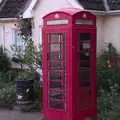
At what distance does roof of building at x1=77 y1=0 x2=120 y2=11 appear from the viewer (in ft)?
44.6

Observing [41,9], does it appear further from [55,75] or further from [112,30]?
[55,75]

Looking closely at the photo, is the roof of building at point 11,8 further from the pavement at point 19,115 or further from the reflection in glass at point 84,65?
the reflection in glass at point 84,65

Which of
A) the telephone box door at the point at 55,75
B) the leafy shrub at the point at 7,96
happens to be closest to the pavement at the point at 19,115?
the leafy shrub at the point at 7,96

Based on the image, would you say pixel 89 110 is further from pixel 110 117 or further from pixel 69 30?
pixel 69 30

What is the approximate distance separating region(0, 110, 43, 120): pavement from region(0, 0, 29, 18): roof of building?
581cm

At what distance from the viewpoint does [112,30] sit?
13.7 m

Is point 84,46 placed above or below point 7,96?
above

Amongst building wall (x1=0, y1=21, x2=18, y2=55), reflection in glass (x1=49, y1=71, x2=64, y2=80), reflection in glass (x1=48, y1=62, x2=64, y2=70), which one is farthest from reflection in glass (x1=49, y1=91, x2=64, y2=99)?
building wall (x1=0, y1=21, x2=18, y2=55)

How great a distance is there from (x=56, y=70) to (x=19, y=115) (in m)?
2.38

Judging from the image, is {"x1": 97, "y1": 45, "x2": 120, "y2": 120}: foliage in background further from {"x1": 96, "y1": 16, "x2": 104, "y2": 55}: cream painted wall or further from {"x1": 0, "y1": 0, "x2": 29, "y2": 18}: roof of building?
{"x1": 0, "y1": 0, "x2": 29, "y2": 18}: roof of building

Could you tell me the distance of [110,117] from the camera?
8891mm

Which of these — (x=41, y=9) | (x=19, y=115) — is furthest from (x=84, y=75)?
(x=41, y=9)

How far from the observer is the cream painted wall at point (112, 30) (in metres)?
13.6

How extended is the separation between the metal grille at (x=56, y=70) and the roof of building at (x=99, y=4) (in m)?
4.24
